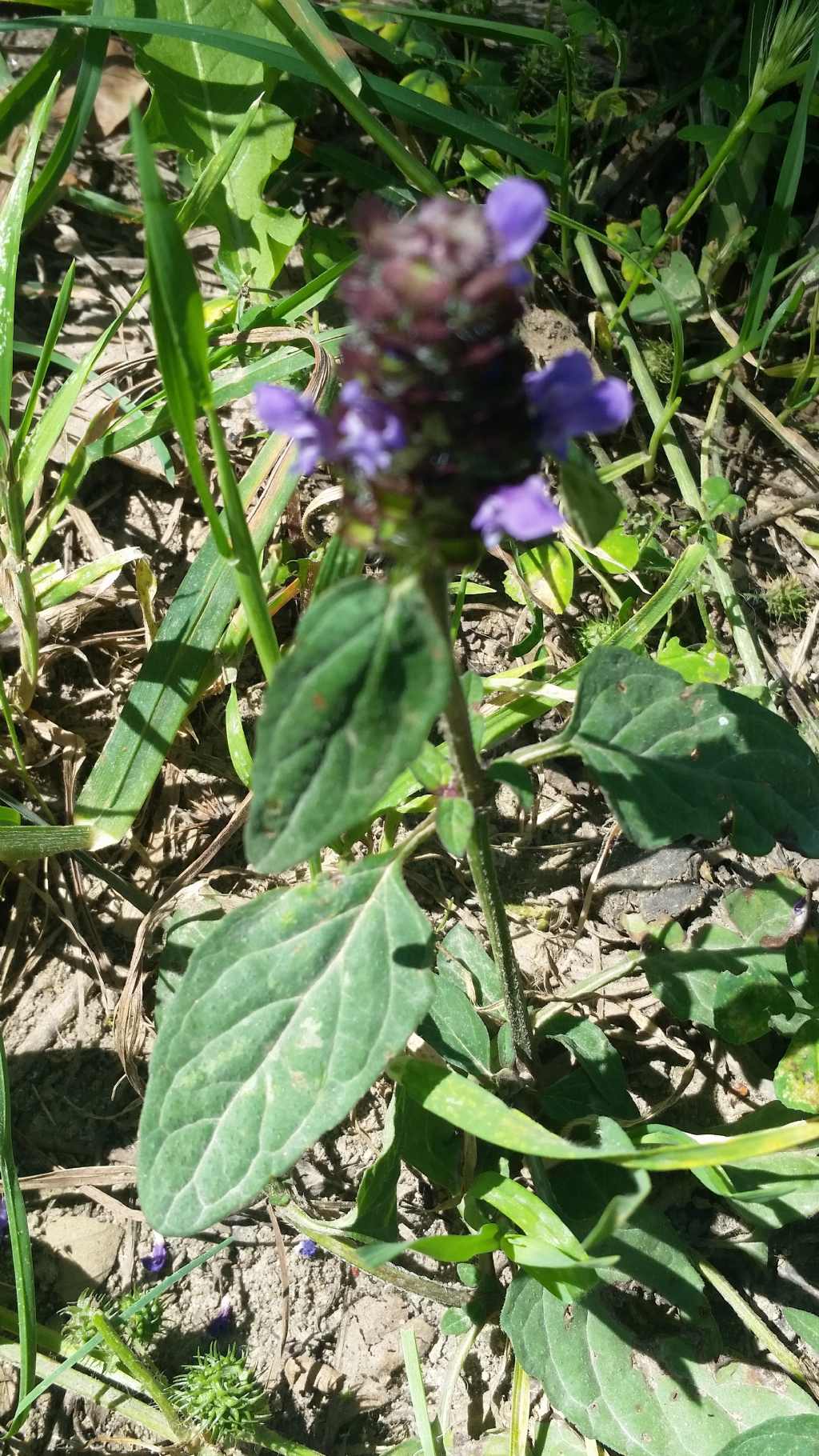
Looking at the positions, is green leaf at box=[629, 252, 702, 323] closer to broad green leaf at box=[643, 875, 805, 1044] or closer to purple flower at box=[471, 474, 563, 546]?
broad green leaf at box=[643, 875, 805, 1044]

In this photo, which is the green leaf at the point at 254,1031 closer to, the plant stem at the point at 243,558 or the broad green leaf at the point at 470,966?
the plant stem at the point at 243,558

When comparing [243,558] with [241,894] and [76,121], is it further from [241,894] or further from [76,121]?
[76,121]

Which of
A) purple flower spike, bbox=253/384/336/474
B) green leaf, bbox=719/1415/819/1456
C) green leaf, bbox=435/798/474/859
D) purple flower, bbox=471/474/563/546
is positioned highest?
purple flower spike, bbox=253/384/336/474

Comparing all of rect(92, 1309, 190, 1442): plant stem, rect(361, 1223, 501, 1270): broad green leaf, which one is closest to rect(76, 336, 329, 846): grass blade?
rect(92, 1309, 190, 1442): plant stem

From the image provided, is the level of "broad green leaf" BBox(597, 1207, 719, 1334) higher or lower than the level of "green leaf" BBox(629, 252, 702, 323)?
Result: lower

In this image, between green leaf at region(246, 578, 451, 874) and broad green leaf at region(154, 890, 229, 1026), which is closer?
green leaf at region(246, 578, 451, 874)

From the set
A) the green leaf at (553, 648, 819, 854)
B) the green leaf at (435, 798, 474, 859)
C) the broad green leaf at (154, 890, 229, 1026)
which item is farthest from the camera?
the broad green leaf at (154, 890, 229, 1026)
